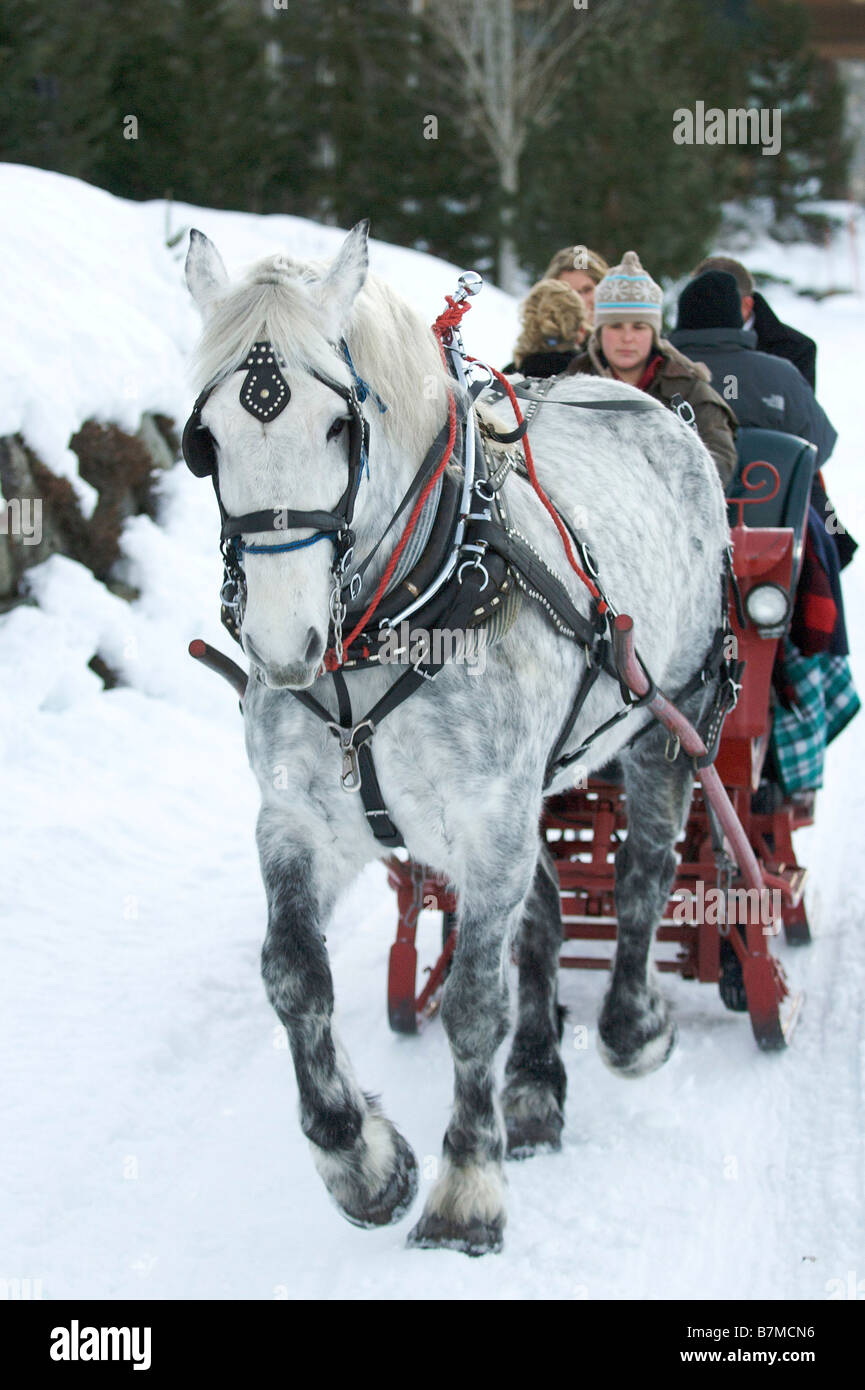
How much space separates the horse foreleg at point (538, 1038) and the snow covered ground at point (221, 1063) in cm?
9

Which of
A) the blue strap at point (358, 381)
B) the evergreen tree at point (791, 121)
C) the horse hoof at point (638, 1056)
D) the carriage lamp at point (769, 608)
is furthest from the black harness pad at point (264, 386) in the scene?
the evergreen tree at point (791, 121)

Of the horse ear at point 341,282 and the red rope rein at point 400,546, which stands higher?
the horse ear at point 341,282

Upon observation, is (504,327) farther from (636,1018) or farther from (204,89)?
(636,1018)

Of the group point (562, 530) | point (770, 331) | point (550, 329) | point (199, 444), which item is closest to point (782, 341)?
point (770, 331)

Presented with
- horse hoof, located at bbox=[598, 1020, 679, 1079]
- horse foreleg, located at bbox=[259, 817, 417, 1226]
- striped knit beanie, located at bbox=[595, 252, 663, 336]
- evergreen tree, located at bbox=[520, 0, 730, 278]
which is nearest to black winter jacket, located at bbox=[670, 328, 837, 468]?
striped knit beanie, located at bbox=[595, 252, 663, 336]

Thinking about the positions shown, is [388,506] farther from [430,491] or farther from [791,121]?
[791,121]

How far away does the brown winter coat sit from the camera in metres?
4.24

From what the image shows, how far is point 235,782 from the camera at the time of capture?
654 cm

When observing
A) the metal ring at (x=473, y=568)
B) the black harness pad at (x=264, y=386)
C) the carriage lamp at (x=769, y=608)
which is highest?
the black harness pad at (x=264, y=386)

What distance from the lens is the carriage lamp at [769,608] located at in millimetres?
3992

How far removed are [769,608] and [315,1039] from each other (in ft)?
6.68

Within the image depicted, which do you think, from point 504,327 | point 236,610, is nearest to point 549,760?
point 236,610

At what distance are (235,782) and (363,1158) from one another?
151 inches

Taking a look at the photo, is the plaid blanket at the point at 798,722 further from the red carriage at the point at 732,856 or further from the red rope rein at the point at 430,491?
the red rope rein at the point at 430,491
